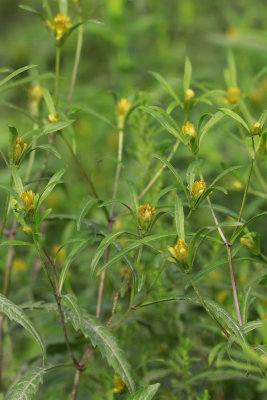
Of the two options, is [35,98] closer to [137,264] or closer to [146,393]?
[137,264]

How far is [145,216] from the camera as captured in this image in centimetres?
70

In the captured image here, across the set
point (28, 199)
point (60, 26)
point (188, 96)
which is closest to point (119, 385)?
point (28, 199)

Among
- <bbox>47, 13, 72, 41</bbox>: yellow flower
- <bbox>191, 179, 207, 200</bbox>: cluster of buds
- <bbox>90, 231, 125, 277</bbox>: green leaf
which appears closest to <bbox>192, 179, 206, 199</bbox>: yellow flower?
<bbox>191, 179, 207, 200</bbox>: cluster of buds

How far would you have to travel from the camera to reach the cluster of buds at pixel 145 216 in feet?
2.31

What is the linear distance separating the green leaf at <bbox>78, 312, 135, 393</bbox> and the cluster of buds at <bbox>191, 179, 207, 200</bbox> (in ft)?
0.71

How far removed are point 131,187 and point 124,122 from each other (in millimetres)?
150

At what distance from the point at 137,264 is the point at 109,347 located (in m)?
0.11

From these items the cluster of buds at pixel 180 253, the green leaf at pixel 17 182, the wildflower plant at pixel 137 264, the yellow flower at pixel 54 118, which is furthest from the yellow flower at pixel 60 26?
the cluster of buds at pixel 180 253

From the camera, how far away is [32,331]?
67 cm

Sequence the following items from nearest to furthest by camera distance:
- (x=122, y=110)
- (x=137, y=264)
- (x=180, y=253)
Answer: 1. (x=180, y=253)
2. (x=137, y=264)
3. (x=122, y=110)

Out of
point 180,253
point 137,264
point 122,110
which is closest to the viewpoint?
point 180,253

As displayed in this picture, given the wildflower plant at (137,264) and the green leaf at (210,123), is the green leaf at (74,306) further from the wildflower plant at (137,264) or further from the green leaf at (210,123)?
the green leaf at (210,123)

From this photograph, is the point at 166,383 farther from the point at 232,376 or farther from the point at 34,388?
the point at 34,388

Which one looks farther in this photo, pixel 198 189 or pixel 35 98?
pixel 35 98
